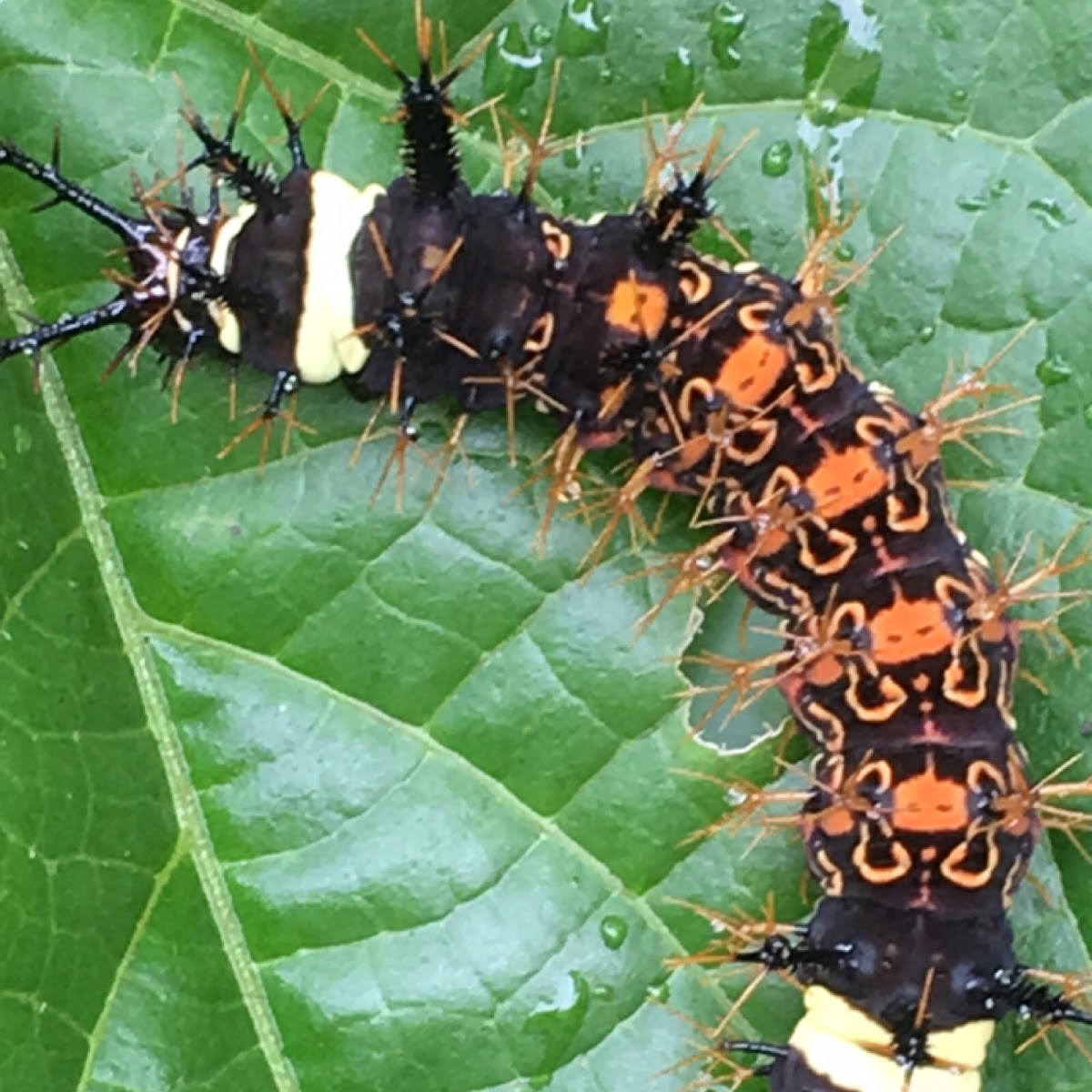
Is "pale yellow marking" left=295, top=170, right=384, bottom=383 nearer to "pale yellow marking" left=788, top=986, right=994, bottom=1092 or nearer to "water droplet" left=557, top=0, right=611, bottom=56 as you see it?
"water droplet" left=557, top=0, right=611, bottom=56

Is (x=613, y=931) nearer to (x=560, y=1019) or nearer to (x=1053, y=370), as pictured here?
(x=560, y=1019)

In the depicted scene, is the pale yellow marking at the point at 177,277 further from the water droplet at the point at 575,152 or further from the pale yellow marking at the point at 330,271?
the water droplet at the point at 575,152

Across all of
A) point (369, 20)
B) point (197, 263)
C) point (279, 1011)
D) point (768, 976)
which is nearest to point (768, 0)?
point (369, 20)

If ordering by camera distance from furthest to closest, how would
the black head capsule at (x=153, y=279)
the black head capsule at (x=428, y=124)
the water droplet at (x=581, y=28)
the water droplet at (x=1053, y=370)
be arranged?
the water droplet at (x=1053, y=370) < the water droplet at (x=581, y=28) < the black head capsule at (x=153, y=279) < the black head capsule at (x=428, y=124)

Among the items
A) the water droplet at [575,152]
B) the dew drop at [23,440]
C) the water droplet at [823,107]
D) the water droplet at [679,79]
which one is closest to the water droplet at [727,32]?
the water droplet at [679,79]

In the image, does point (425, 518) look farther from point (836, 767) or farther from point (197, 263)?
point (836, 767)

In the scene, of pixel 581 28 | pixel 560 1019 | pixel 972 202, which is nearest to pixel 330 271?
pixel 581 28

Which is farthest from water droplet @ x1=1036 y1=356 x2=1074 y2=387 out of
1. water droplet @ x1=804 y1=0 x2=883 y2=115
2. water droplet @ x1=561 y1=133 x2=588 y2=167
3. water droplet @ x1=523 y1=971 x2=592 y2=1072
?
water droplet @ x1=523 y1=971 x2=592 y2=1072
